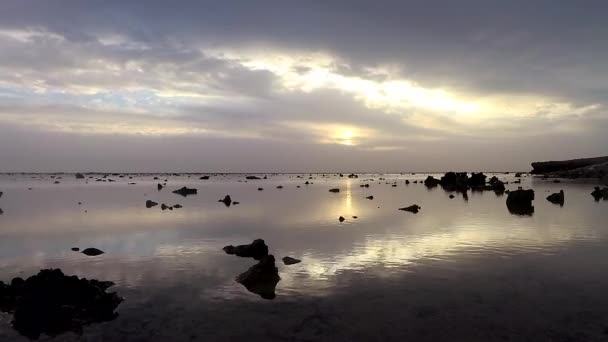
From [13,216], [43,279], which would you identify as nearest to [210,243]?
[43,279]

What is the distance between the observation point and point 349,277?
16.8 metres

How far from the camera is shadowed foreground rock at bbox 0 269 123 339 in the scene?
461 inches

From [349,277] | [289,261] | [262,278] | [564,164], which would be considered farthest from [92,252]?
[564,164]

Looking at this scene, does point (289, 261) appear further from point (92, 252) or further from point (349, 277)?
point (92, 252)

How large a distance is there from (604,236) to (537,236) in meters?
4.12

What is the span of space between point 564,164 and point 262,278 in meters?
182

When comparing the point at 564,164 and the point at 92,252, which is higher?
the point at 564,164

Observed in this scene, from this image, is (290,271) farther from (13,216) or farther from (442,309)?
(13,216)

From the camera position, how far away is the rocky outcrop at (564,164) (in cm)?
14938

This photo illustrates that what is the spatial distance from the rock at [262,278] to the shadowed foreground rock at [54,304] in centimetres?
447

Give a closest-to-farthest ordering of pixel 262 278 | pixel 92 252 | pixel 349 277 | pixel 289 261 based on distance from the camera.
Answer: pixel 262 278
pixel 349 277
pixel 289 261
pixel 92 252

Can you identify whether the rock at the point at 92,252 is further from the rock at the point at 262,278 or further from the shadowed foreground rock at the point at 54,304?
the rock at the point at 262,278

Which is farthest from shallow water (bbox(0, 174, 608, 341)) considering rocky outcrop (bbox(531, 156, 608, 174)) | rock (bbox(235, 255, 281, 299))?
rocky outcrop (bbox(531, 156, 608, 174))

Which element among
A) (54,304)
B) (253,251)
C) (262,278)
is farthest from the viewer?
(253,251)
